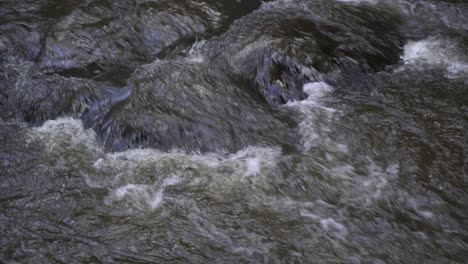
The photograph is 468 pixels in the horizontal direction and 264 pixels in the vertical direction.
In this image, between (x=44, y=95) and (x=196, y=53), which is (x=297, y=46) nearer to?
(x=196, y=53)

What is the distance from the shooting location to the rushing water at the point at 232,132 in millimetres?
3980

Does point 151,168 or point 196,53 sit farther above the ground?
point 196,53

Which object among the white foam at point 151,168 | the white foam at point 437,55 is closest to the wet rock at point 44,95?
the white foam at point 151,168

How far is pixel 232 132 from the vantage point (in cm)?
503

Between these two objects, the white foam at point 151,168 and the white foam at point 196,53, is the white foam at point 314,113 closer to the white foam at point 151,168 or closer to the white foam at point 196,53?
the white foam at point 151,168

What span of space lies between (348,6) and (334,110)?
7.64 feet

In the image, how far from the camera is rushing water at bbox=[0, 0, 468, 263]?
13.1 ft

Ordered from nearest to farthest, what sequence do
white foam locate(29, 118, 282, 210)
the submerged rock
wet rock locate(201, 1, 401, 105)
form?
white foam locate(29, 118, 282, 210) → the submerged rock → wet rock locate(201, 1, 401, 105)

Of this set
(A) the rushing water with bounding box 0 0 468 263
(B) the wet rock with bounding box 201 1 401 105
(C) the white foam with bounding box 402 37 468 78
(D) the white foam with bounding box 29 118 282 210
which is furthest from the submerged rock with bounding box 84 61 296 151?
(C) the white foam with bounding box 402 37 468 78

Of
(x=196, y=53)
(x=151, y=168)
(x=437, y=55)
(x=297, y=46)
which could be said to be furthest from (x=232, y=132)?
(x=437, y=55)

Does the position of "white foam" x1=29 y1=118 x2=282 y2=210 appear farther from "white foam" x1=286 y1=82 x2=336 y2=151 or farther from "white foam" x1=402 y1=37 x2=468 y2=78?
"white foam" x1=402 y1=37 x2=468 y2=78

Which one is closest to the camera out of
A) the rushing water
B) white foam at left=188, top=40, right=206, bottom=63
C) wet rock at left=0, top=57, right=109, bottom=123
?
the rushing water

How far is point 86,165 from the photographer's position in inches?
186

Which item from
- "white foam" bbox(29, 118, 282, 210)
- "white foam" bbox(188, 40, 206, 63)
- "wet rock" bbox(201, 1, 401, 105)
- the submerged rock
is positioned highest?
"wet rock" bbox(201, 1, 401, 105)
